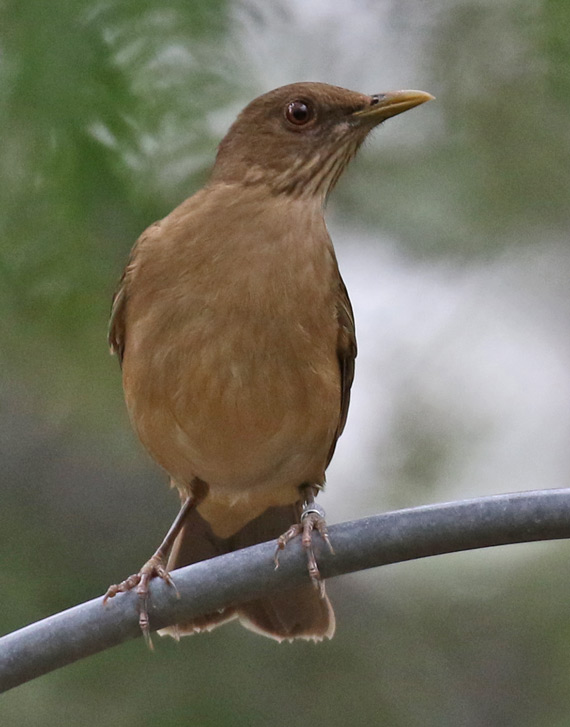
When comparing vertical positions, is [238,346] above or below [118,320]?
below

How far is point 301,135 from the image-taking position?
17.4 ft

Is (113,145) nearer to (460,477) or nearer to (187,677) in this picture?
(187,677)

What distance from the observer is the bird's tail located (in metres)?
5.25

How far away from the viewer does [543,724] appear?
627cm

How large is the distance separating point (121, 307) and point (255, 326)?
2.60 ft

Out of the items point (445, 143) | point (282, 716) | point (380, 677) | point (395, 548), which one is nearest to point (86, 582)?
point (282, 716)

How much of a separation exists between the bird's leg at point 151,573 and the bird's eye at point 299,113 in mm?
1637

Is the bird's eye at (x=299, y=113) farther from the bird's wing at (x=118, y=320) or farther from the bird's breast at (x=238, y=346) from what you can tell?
the bird's wing at (x=118, y=320)

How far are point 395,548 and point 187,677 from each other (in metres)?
3.08

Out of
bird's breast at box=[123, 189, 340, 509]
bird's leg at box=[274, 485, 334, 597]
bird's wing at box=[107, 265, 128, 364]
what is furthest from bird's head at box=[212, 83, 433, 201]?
bird's leg at box=[274, 485, 334, 597]

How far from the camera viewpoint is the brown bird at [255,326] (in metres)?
4.79

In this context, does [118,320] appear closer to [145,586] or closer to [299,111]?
[299,111]

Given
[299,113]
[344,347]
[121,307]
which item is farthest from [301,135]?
[121,307]

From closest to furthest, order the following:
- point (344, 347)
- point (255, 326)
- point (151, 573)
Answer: point (151, 573) < point (255, 326) < point (344, 347)
